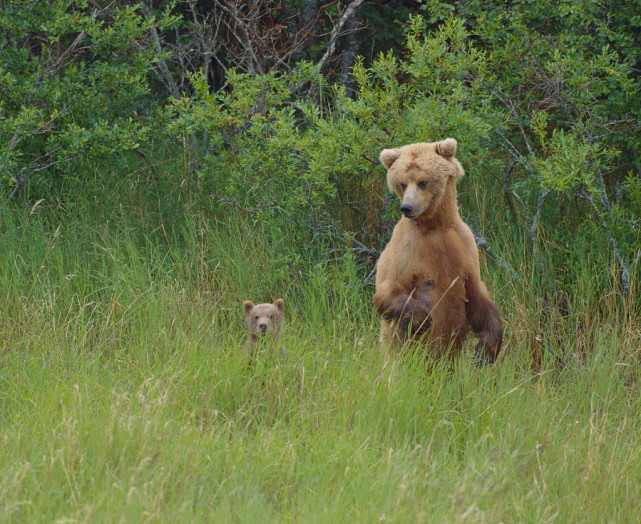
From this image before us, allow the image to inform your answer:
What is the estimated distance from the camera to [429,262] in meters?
4.81

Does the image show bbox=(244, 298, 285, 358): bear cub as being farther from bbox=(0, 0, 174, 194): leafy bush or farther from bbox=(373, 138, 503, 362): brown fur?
bbox=(0, 0, 174, 194): leafy bush

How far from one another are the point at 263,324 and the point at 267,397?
69cm

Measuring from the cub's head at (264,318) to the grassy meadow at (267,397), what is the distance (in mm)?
169

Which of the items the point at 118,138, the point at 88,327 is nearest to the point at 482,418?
the point at 88,327

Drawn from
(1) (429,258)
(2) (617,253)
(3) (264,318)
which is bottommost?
(3) (264,318)

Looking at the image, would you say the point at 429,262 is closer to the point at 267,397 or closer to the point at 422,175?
the point at 422,175

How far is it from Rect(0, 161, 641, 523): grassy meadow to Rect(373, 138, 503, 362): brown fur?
24 centimetres

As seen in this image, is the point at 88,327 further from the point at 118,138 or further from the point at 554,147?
the point at 554,147

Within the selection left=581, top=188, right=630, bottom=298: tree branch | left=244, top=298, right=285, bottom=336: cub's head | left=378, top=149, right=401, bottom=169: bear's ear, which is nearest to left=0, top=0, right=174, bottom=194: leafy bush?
left=244, top=298, right=285, bottom=336: cub's head

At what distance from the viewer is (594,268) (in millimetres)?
6172

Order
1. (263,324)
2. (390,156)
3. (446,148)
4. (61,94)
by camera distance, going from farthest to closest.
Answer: (61,94) → (263,324) → (390,156) → (446,148)

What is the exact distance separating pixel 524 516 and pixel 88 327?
3348mm

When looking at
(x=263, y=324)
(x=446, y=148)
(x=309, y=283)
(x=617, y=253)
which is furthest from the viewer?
(x=309, y=283)

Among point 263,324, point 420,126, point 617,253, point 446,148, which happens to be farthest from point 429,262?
point 617,253
